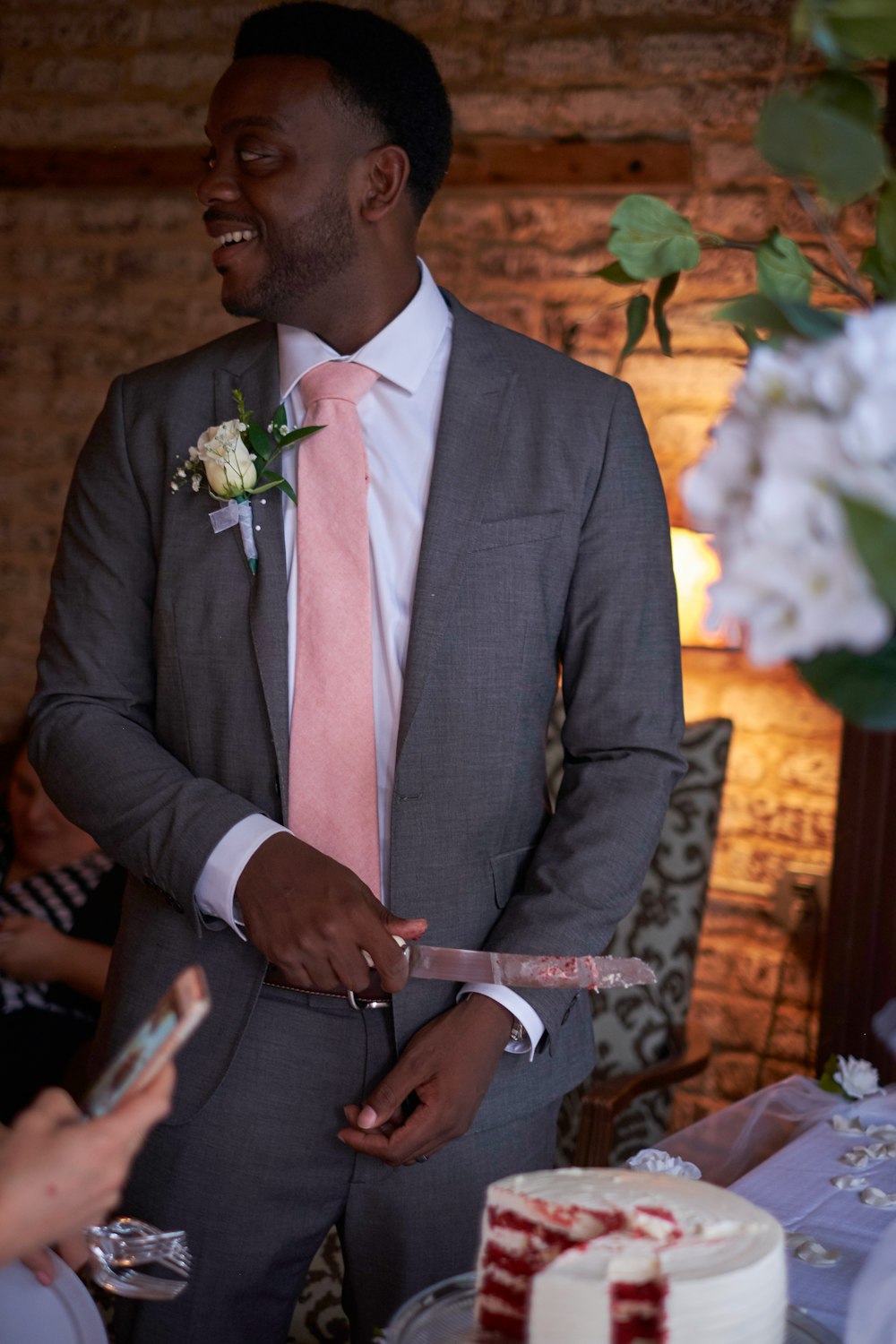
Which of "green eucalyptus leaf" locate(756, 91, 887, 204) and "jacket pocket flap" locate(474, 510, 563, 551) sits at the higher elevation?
"green eucalyptus leaf" locate(756, 91, 887, 204)

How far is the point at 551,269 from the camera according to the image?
3.85m

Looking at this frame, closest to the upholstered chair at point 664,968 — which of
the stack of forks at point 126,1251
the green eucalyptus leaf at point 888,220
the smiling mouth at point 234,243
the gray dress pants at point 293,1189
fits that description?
the gray dress pants at point 293,1189

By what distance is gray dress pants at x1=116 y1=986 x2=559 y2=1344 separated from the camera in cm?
157

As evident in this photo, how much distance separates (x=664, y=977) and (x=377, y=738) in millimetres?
1261

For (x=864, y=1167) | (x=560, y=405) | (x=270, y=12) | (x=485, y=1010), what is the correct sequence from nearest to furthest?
(x=864, y=1167), (x=485, y=1010), (x=560, y=405), (x=270, y=12)

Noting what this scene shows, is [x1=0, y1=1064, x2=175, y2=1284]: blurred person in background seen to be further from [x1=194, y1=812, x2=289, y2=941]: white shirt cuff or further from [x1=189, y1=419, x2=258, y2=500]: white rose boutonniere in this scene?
[x1=189, y1=419, x2=258, y2=500]: white rose boutonniere

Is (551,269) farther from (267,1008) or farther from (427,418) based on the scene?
(267,1008)

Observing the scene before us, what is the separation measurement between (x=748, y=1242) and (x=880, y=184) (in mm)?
655

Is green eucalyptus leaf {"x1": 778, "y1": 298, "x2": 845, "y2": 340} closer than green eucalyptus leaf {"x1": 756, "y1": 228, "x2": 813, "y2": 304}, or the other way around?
green eucalyptus leaf {"x1": 778, "y1": 298, "x2": 845, "y2": 340}

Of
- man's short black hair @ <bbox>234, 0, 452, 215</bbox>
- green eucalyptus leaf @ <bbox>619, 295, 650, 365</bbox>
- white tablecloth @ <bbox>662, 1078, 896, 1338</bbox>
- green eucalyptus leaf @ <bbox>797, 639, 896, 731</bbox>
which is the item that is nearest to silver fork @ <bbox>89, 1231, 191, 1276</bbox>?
white tablecloth @ <bbox>662, 1078, 896, 1338</bbox>

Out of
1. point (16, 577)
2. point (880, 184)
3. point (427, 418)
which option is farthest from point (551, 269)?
point (880, 184)

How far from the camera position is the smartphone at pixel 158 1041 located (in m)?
0.75

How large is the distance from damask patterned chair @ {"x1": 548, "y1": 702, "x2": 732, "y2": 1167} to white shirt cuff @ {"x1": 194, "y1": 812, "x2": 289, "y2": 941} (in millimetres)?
1257

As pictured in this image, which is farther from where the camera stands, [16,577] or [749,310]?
[16,577]
